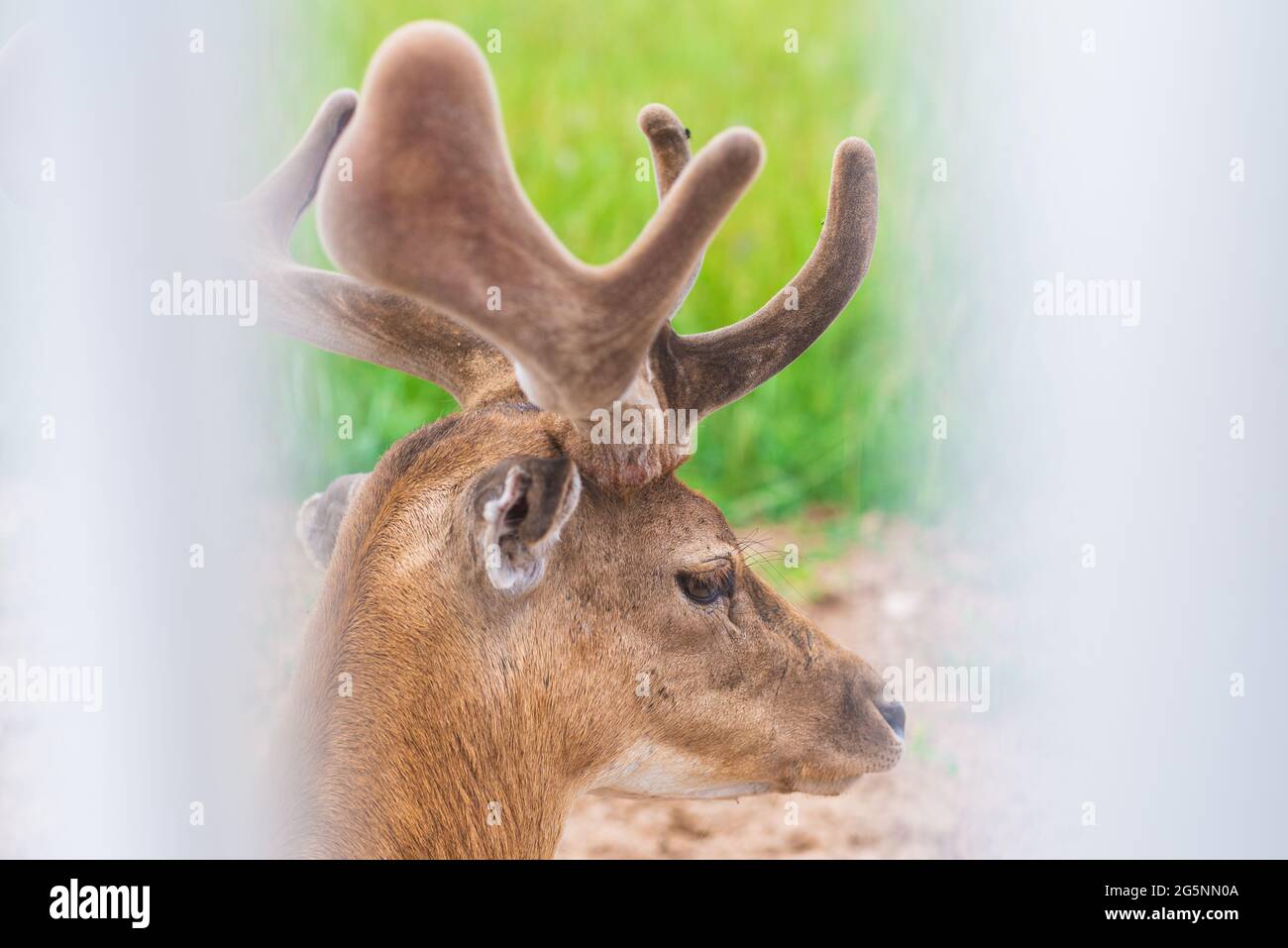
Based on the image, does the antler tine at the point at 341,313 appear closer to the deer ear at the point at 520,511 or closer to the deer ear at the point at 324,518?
the deer ear at the point at 324,518

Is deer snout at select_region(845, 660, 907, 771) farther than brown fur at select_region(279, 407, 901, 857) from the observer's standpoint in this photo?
Yes

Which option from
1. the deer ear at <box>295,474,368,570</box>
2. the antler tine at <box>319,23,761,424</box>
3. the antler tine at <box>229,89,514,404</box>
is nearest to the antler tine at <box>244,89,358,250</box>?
the antler tine at <box>229,89,514,404</box>

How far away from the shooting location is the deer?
1680 mm

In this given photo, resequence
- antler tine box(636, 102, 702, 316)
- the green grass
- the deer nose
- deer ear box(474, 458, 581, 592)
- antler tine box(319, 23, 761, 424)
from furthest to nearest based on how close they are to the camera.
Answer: the green grass < the deer nose < antler tine box(636, 102, 702, 316) < deer ear box(474, 458, 581, 592) < antler tine box(319, 23, 761, 424)

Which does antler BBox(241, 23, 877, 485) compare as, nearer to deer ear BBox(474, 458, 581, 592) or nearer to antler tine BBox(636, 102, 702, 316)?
antler tine BBox(636, 102, 702, 316)

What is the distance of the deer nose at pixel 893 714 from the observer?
244 cm

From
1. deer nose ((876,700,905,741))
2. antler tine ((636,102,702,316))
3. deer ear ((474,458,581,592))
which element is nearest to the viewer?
deer ear ((474,458,581,592))

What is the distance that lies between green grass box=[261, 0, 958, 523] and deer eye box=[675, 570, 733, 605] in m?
2.81

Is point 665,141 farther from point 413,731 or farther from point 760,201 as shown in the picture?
point 760,201

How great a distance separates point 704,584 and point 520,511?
43cm

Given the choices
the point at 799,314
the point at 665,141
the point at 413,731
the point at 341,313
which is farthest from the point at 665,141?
the point at 413,731

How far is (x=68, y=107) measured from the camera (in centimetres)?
219

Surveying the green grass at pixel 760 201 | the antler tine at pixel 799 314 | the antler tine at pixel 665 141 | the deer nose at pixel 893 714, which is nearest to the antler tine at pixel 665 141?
the antler tine at pixel 665 141

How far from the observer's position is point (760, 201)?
5.53 meters
